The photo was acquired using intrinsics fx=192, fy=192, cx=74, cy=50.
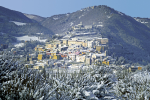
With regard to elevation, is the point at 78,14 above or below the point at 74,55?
above

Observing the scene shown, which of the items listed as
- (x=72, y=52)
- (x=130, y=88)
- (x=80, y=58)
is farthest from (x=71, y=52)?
(x=130, y=88)

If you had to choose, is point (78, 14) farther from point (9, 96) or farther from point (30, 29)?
point (9, 96)

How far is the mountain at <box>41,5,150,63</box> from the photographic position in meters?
92.1

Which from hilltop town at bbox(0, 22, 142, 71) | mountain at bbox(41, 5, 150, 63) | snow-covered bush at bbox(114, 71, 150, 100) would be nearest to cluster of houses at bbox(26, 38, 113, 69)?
hilltop town at bbox(0, 22, 142, 71)

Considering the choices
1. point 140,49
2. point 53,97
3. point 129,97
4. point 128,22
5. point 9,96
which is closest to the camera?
point 9,96

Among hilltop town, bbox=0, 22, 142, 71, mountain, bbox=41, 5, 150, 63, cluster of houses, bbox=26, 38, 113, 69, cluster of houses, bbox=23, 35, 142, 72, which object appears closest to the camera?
hilltop town, bbox=0, 22, 142, 71

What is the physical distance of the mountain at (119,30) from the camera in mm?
92056

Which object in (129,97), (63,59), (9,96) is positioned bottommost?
Result: (63,59)

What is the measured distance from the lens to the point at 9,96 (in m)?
4.10

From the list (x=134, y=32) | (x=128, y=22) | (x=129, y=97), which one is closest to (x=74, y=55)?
(x=129, y=97)

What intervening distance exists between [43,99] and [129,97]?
4162 mm

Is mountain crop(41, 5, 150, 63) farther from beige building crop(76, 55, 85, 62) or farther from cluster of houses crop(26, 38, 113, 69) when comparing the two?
beige building crop(76, 55, 85, 62)

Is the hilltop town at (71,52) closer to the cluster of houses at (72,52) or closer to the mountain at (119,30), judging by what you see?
the cluster of houses at (72,52)

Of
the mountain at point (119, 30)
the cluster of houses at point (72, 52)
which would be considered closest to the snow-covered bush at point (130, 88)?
the cluster of houses at point (72, 52)
